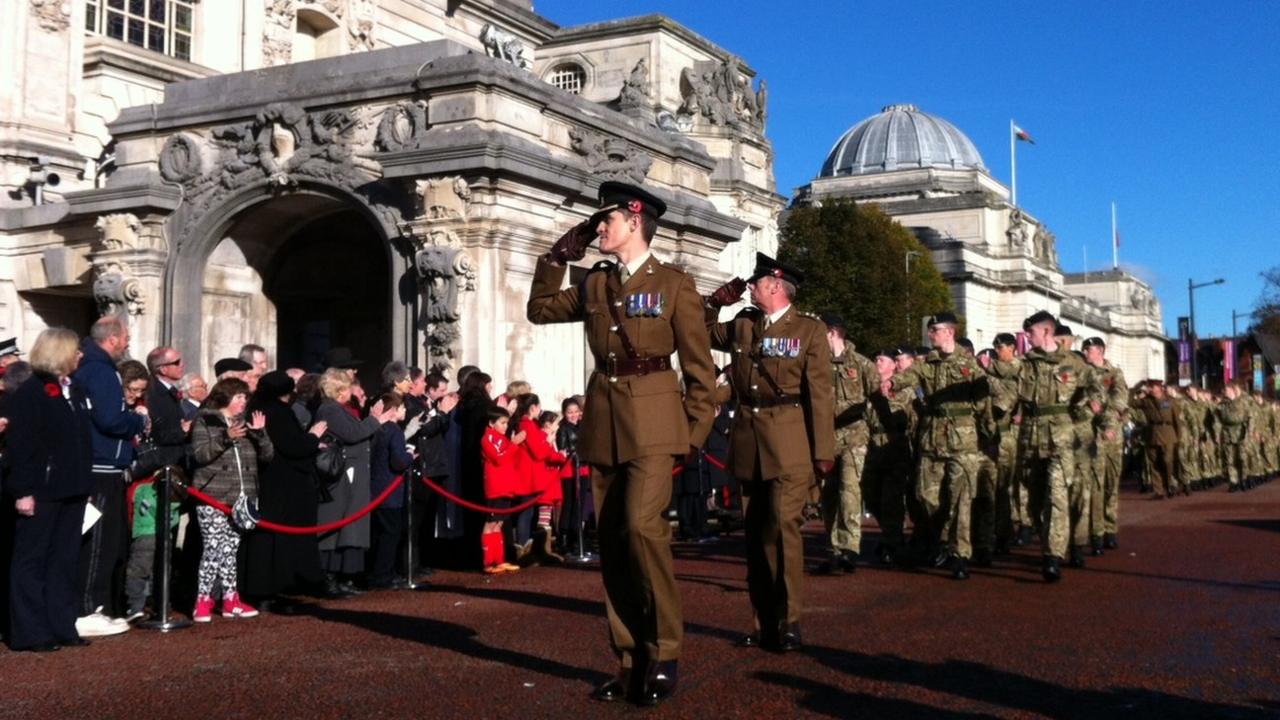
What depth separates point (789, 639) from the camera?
8.19m

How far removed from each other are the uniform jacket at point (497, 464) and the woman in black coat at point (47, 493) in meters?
4.66

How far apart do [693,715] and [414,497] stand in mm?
6631

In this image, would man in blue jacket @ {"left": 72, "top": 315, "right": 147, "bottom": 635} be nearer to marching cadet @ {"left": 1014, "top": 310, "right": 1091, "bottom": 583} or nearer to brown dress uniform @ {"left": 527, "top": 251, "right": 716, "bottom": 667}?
brown dress uniform @ {"left": 527, "top": 251, "right": 716, "bottom": 667}

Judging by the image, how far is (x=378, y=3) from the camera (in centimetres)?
3122

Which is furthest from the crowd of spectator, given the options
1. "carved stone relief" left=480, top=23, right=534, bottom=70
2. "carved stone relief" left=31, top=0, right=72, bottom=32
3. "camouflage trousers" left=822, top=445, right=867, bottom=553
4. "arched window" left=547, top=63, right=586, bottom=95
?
"arched window" left=547, top=63, right=586, bottom=95

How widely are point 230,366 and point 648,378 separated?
5.53 meters

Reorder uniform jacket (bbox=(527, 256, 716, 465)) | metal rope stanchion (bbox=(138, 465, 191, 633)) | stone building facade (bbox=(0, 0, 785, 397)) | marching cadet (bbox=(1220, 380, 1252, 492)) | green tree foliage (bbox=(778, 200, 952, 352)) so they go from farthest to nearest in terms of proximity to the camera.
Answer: green tree foliage (bbox=(778, 200, 952, 352)) → marching cadet (bbox=(1220, 380, 1252, 492)) → stone building facade (bbox=(0, 0, 785, 397)) → metal rope stanchion (bbox=(138, 465, 191, 633)) → uniform jacket (bbox=(527, 256, 716, 465))

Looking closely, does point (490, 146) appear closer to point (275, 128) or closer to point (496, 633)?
point (275, 128)

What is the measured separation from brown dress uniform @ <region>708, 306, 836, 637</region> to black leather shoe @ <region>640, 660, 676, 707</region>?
5.76ft

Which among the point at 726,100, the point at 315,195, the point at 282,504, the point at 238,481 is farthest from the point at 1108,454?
the point at 726,100

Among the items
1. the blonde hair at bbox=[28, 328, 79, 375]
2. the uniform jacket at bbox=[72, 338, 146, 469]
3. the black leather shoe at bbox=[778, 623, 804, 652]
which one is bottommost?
the black leather shoe at bbox=[778, 623, 804, 652]

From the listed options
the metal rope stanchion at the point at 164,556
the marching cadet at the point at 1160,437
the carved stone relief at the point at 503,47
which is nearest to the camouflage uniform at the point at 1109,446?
the metal rope stanchion at the point at 164,556

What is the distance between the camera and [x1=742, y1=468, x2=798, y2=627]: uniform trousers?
8312 millimetres

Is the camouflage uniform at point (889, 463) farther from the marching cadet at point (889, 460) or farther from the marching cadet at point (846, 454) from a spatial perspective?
the marching cadet at point (846, 454)
